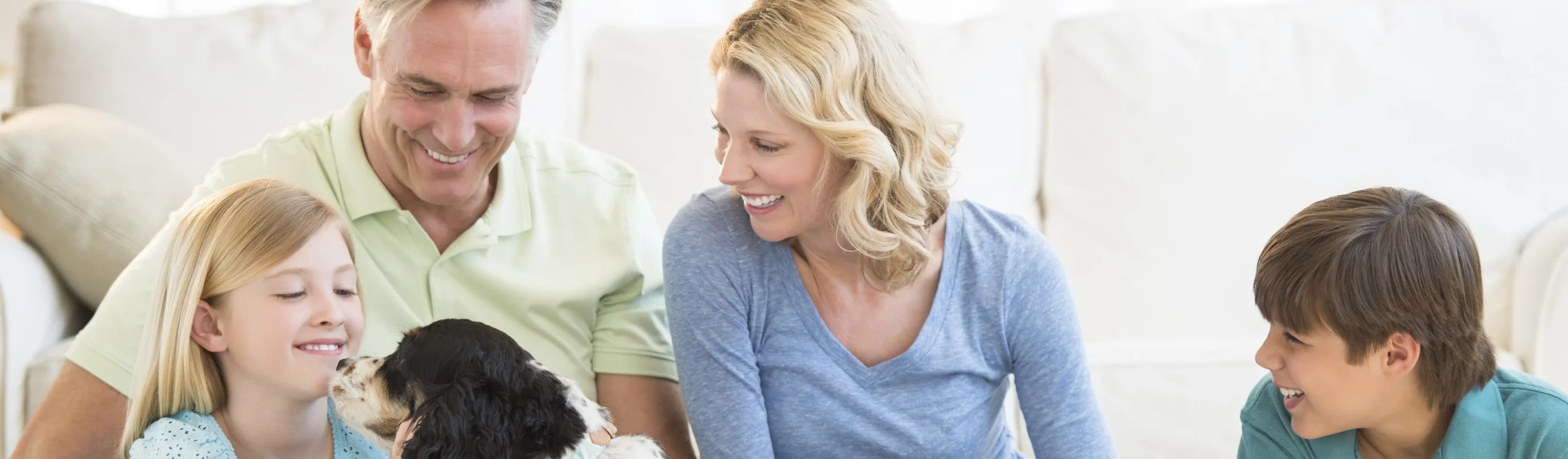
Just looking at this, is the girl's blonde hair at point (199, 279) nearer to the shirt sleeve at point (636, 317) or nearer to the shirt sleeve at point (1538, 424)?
the shirt sleeve at point (636, 317)

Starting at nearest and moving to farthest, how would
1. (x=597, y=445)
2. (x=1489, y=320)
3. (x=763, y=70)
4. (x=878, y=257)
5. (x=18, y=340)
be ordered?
(x=597, y=445) < (x=763, y=70) < (x=878, y=257) < (x=18, y=340) < (x=1489, y=320)

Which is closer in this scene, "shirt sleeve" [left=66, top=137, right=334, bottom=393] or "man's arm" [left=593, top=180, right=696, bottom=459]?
"shirt sleeve" [left=66, top=137, right=334, bottom=393]

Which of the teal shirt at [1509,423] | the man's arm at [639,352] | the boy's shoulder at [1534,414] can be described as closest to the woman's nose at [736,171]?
the man's arm at [639,352]

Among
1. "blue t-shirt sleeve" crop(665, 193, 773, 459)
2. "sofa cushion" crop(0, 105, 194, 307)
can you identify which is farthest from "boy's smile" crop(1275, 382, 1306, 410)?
"sofa cushion" crop(0, 105, 194, 307)

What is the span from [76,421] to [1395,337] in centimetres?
203

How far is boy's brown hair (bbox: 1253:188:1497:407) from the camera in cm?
164

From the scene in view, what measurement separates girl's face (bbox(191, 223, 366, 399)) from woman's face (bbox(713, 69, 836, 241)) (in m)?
0.63

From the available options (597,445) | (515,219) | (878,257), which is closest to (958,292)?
(878,257)

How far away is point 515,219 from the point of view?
2191mm

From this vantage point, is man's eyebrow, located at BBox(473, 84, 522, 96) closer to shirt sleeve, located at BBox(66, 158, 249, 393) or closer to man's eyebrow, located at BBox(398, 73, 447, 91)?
man's eyebrow, located at BBox(398, 73, 447, 91)

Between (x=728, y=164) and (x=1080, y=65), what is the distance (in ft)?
5.31

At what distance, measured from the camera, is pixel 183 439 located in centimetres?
175

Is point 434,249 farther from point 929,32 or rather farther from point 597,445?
Result: point 929,32

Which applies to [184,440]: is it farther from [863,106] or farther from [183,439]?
[863,106]
